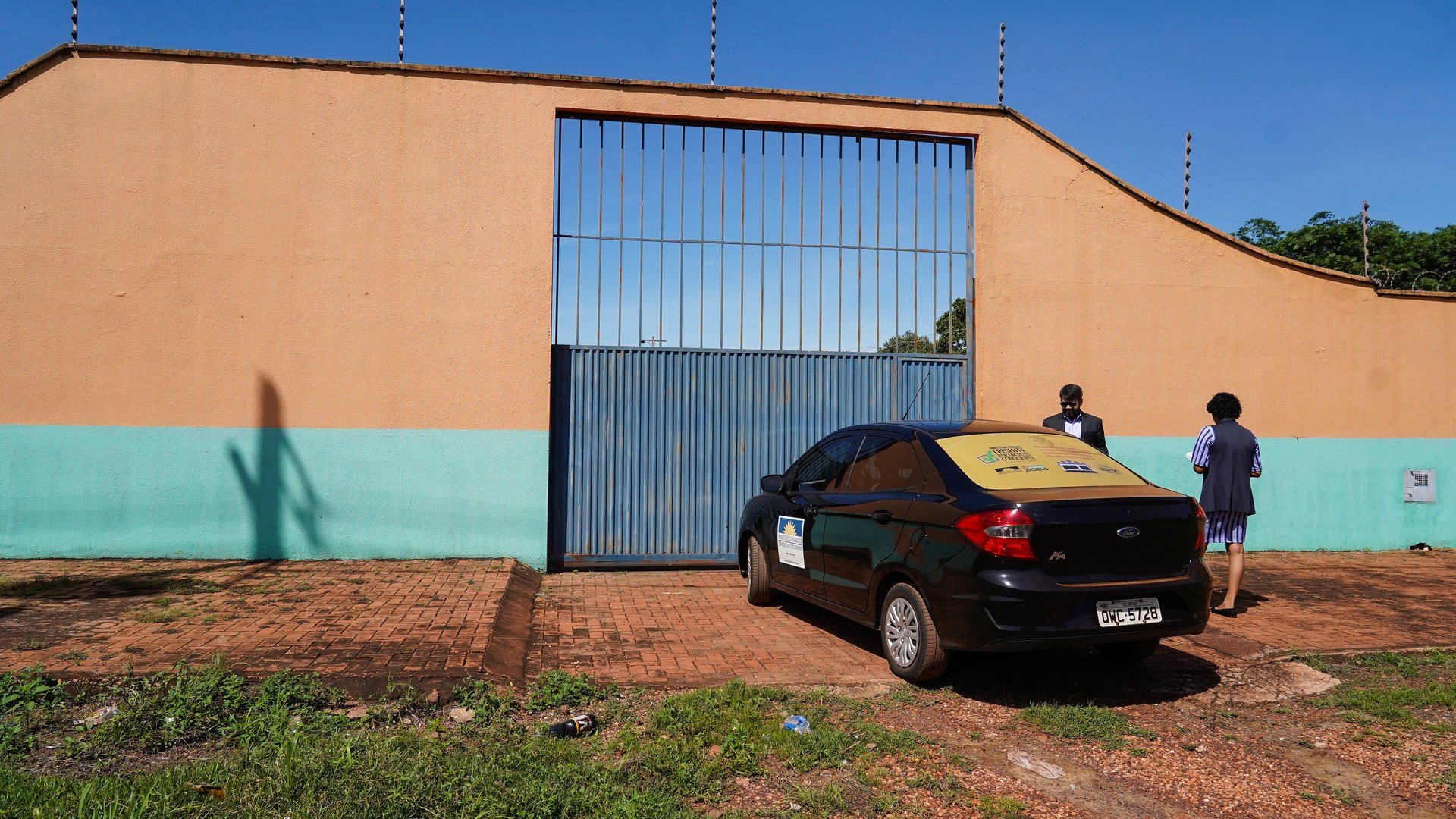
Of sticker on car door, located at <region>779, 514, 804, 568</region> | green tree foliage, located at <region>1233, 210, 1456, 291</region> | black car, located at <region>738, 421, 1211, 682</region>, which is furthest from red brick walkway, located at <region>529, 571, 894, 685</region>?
green tree foliage, located at <region>1233, 210, 1456, 291</region>

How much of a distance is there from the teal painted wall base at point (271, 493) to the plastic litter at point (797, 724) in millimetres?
5249

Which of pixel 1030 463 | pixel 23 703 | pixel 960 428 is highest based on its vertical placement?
pixel 960 428

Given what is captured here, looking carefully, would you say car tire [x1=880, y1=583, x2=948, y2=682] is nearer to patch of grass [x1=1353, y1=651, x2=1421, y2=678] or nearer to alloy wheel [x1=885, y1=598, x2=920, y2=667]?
alloy wheel [x1=885, y1=598, x2=920, y2=667]

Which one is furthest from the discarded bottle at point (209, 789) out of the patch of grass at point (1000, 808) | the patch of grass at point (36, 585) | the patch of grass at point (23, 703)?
the patch of grass at point (36, 585)

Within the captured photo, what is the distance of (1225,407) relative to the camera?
7.22 meters

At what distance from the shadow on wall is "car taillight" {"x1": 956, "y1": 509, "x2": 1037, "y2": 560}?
6.74 metres

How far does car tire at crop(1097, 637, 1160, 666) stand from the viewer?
5.37 m

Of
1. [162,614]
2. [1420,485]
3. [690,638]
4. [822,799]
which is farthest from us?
[1420,485]

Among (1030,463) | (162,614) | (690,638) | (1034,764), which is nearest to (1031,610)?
(1034,764)

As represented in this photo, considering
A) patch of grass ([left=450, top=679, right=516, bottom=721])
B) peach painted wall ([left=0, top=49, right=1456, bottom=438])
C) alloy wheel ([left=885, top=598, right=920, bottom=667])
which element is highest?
peach painted wall ([left=0, top=49, right=1456, bottom=438])

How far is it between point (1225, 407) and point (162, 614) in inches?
Answer: 311

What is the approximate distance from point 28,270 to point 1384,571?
13.7m

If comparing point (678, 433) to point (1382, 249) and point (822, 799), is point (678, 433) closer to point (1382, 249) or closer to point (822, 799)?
point (822, 799)

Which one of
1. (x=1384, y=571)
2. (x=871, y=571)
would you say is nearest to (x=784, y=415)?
(x=871, y=571)
